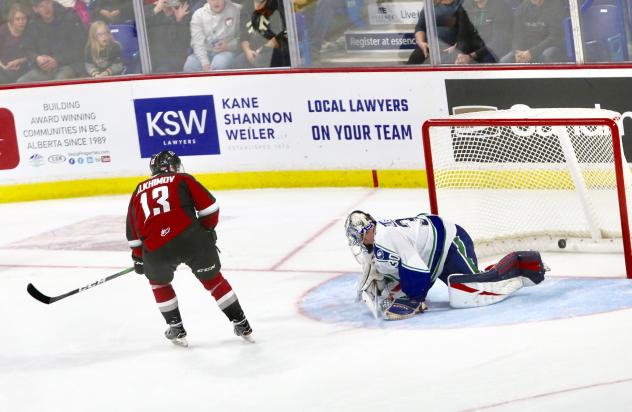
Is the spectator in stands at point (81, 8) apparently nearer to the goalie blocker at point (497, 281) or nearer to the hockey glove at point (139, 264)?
the hockey glove at point (139, 264)

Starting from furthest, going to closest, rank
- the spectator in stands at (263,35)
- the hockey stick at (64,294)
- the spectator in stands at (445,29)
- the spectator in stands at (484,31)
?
1. the spectator in stands at (263,35)
2. the spectator in stands at (445,29)
3. the spectator in stands at (484,31)
4. the hockey stick at (64,294)

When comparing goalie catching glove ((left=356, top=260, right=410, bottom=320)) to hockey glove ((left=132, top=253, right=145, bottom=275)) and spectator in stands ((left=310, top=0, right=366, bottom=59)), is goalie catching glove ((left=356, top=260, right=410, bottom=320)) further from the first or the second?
spectator in stands ((left=310, top=0, right=366, bottom=59))

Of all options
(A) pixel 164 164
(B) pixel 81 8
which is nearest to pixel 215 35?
(B) pixel 81 8

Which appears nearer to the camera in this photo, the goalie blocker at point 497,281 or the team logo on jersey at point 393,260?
the team logo on jersey at point 393,260

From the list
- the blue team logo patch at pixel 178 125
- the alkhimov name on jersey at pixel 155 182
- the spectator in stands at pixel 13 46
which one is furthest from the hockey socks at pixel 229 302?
the spectator in stands at pixel 13 46

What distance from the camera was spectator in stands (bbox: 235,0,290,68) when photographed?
31.4 ft

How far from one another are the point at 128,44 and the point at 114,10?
29cm

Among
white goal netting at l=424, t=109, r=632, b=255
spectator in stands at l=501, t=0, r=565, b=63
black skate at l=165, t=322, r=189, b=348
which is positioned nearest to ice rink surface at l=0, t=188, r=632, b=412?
black skate at l=165, t=322, r=189, b=348

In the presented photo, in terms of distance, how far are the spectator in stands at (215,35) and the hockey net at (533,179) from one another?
271cm

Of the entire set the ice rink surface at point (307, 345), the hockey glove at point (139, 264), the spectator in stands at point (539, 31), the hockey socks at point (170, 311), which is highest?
the spectator in stands at point (539, 31)

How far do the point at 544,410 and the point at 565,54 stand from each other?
418 cm

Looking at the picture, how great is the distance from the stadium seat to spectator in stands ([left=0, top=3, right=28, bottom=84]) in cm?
76

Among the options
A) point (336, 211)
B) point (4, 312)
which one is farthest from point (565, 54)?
point (4, 312)

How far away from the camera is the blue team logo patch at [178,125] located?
9891 mm
